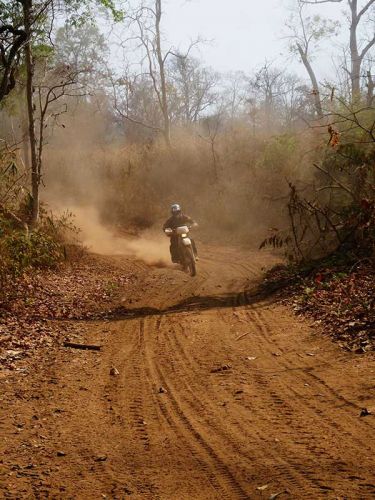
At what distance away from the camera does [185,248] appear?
14562 millimetres

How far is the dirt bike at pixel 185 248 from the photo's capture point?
1446 cm

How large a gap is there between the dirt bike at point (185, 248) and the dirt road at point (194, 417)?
16.1 feet

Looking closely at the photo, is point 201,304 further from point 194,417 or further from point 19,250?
point 194,417

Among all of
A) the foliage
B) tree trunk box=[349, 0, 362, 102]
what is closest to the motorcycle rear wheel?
the foliage

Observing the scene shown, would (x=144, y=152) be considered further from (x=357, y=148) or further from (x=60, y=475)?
(x=60, y=475)

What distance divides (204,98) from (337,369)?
175ft

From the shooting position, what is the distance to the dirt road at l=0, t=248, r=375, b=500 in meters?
4.27

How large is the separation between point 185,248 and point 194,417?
30.0ft

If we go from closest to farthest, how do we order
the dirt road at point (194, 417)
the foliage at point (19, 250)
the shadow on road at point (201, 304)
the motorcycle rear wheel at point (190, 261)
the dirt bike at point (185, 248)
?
the dirt road at point (194, 417) < the foliage at point (19, 250) < the shadow on road at point (201, 304) < the dirt bike at point (185, 248) < the motorcycle rear wheel at point (190, 261)

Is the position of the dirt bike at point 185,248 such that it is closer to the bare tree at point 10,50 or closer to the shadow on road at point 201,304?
the shadow on road at point 201,304

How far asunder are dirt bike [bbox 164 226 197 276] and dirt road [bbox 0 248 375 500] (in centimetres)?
492

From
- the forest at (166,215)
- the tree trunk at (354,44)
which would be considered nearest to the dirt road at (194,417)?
the forest at (166,215)

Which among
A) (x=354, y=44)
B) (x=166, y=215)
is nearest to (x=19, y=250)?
(x=166, y=215)

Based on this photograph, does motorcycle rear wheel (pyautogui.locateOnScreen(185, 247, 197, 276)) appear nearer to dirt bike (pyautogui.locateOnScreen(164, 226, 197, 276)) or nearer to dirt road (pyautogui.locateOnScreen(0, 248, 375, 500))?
dirt bike (pyautogui.locateOnScreen(164, 226, 197, 276))
